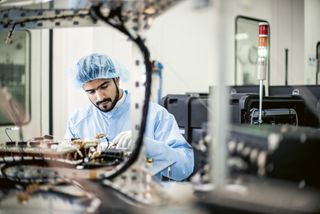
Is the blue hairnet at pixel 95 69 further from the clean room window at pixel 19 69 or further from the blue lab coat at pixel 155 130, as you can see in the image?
the clean room window at pixel 19 69

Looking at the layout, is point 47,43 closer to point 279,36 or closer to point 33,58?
point 33,58

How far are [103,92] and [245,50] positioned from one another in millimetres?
2945

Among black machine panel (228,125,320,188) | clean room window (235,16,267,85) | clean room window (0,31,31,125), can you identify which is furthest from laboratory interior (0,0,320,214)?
clean room window (235,16,267,85)

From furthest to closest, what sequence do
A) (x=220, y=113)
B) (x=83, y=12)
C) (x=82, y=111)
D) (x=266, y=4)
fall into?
(x=266, y=4) < (x=82, y=111) < (x=83, y=12) < (x=220, y=113)

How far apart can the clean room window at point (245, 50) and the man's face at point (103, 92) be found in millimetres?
2712

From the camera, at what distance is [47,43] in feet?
10.5

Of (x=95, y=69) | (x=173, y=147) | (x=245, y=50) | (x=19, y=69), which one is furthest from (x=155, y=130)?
(x=245, y=50)

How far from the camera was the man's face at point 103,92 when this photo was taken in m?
1.92

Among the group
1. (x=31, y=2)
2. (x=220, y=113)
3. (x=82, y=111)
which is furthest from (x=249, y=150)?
(x=82, y=111)

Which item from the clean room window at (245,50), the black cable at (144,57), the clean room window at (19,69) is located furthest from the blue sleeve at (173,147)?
the clean room window at (245,50)

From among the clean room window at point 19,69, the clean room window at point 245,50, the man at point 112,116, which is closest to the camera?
the man at point 112,116

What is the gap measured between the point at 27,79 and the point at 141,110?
235cm

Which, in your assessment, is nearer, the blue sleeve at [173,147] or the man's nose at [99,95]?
the blue sleeve at [173,147]

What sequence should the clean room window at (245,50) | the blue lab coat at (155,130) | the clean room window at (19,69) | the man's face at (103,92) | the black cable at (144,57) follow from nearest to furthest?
the black cable at (144,57), the blue lab coat at (155,130), the man's face at (103,92), the clean room window at (19,69), the clean room window at (245,50)
